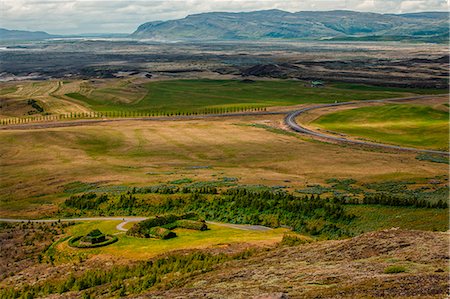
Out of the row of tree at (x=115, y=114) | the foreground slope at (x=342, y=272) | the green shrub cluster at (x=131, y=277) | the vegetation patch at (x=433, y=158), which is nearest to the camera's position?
the foreground slope at (x=342, y=272)

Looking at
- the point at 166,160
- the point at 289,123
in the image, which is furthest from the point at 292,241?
the point at 289,123

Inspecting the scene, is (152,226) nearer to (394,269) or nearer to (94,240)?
(94,240)

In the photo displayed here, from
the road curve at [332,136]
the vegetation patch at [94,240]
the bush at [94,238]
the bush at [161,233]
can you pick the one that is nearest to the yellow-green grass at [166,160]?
the road curve at [332,136]

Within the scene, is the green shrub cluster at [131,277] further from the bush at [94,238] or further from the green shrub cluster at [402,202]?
the green shrub cluster at [402,202]

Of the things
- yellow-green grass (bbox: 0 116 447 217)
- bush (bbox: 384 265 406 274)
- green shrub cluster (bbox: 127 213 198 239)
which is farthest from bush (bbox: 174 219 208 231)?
bush (bbox: 384 265 406 274)

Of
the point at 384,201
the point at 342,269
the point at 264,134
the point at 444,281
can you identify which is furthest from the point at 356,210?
the point at 264,134
